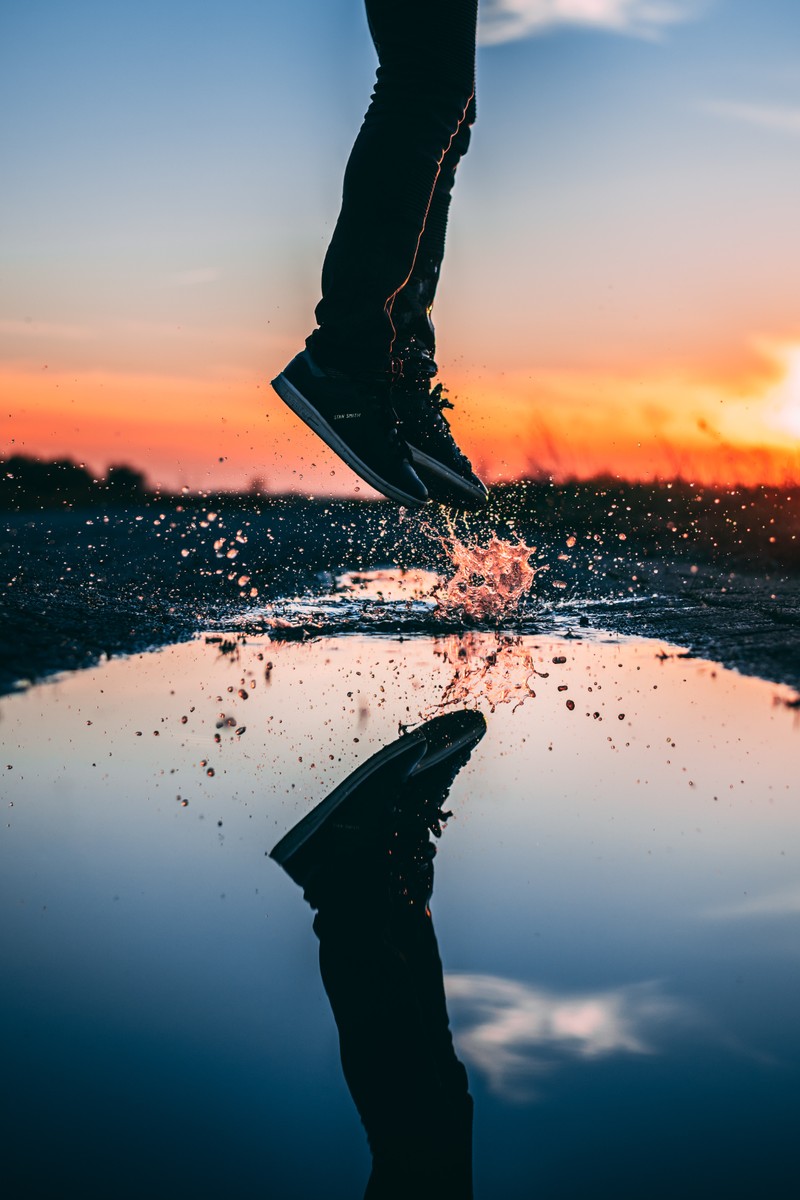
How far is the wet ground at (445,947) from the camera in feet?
3.19

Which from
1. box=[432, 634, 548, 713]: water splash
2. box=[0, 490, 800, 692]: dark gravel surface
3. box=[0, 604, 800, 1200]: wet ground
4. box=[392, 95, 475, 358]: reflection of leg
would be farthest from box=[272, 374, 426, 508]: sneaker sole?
box=[0, 490, 800, 692]: dark gravel surface

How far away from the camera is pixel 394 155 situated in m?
2.74

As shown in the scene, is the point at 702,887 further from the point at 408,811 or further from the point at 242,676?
the point at 242,676

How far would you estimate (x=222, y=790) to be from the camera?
1938mm

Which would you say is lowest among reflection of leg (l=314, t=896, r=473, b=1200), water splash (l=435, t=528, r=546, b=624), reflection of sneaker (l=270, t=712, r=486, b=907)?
reflection of leg (l=314, t=896, r=473, b=1200)

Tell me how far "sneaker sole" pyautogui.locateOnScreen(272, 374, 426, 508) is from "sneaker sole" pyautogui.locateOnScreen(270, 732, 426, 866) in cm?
95

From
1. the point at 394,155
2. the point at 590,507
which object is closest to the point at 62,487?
the point at 590,507

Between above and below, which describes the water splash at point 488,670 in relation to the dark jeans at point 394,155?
below

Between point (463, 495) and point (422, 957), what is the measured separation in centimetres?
225

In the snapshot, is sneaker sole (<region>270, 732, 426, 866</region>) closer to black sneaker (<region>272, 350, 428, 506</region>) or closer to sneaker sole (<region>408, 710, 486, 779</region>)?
sneaker sole (<region>408, 710, 486, 779</region>)

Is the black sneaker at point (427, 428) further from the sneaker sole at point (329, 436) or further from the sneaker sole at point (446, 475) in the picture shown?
the sneaker sole at point (329, 436)

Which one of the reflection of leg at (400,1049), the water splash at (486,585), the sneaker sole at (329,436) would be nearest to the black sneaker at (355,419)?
the sneaker sole at (329,436)

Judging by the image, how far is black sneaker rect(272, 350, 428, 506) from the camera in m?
3.03

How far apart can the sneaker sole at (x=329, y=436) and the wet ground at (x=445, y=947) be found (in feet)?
2.30
